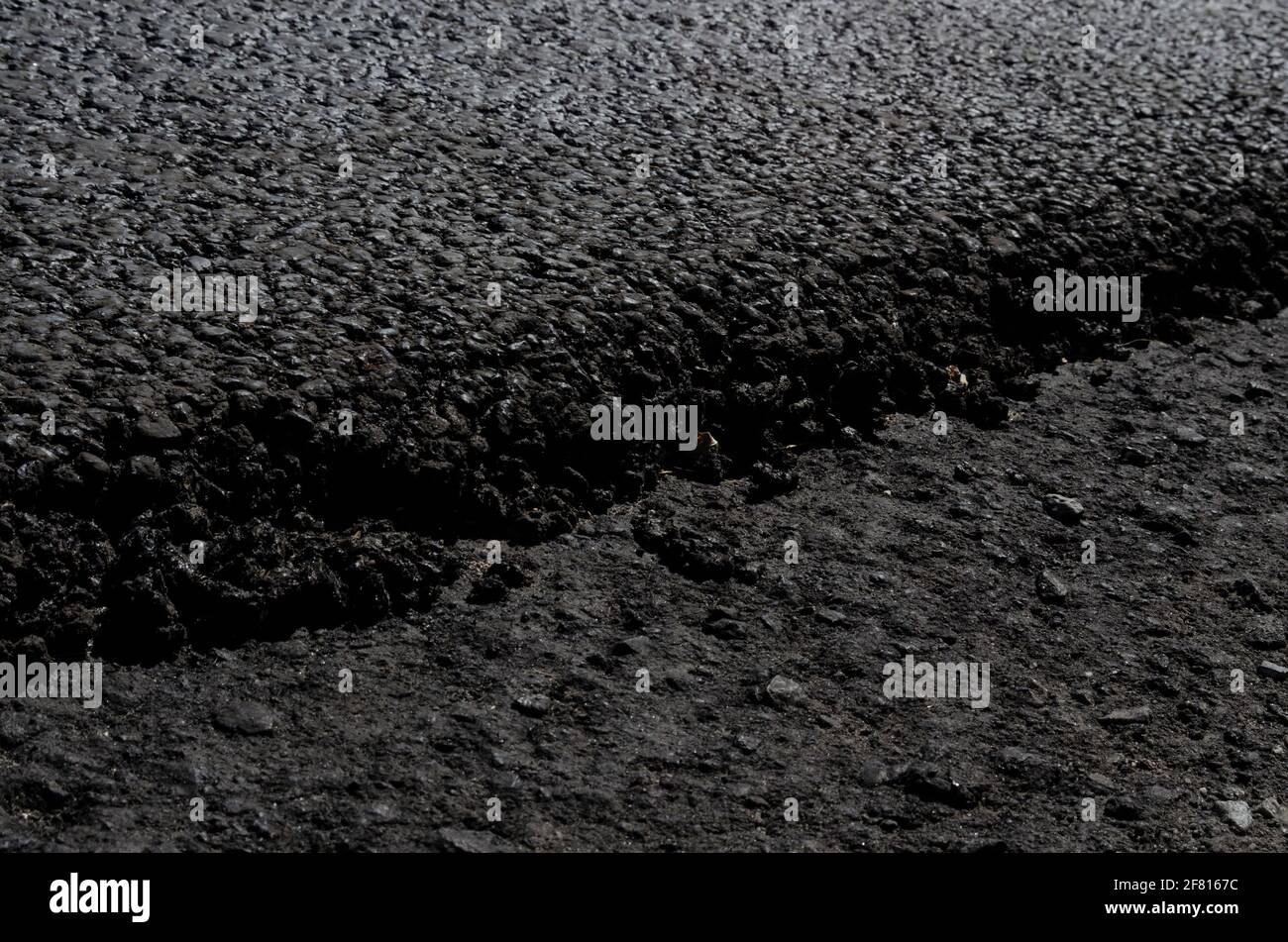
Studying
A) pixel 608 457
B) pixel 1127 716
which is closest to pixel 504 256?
pixel 608 457

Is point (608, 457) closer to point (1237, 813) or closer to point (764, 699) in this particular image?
A: point (764, 699)

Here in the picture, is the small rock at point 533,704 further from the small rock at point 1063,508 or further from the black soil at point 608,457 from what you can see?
the small rock at point 1063,508

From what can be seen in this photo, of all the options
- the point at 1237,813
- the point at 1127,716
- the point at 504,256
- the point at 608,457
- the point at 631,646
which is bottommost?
the point at 1237,813

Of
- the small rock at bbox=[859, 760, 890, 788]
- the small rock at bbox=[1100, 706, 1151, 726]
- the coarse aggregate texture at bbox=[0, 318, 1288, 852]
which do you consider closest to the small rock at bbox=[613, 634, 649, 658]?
the coarse aggregate texture at bbox=[0, 318, 1288, 852]

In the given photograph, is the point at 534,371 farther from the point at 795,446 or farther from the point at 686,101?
the point at 686,101

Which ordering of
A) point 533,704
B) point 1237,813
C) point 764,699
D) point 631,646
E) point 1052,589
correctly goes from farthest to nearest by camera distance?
point 1052,589 → point 631,646 → point 764,699 → point 533,704 → point 1237,813

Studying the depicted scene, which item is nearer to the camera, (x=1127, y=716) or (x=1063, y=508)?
(x=1127, y=716)

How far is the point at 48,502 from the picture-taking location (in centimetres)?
361

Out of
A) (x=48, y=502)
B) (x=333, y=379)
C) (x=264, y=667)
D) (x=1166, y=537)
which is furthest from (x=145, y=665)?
(x=1166, y=537)

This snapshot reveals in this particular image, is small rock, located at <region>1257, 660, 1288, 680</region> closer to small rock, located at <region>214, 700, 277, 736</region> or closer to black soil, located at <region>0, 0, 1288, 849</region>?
black soil, located at <region>0, 0, 1288, 849</region>

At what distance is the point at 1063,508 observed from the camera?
→ 14.6 ft

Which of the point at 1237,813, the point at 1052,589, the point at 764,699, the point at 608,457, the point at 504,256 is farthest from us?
the point at 504,256

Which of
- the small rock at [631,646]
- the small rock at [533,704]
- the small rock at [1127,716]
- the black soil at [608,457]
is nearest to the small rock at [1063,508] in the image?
the black soil at [608,457]

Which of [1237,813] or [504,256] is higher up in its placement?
[504,256]
